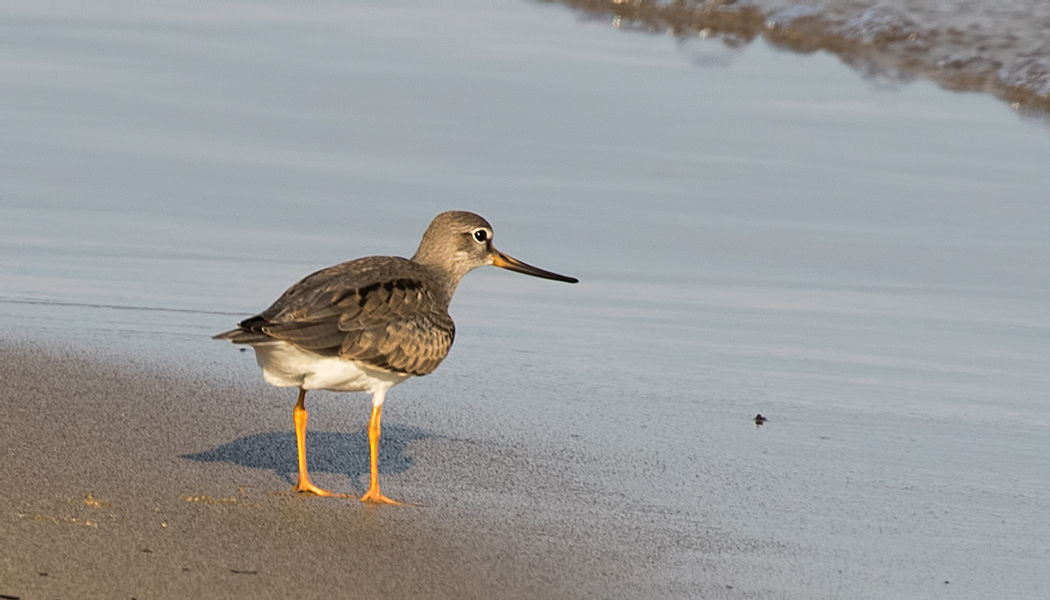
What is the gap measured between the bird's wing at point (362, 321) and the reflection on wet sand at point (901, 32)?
24.9 feet

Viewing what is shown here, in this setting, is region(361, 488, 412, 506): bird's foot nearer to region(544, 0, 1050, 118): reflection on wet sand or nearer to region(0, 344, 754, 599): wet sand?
region(0, 344, 754, 599): wet sand

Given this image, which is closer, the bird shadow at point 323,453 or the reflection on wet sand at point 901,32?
the bird shadow at point 323,453

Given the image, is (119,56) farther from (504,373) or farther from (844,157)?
(504,373)

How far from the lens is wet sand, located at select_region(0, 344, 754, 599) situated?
4219 millimetres

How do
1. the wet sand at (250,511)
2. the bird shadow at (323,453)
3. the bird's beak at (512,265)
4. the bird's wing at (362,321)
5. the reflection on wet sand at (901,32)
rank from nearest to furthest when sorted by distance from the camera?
the wet sand at (250,511), the bird's wing at (362,321), the bird shadow at (323,453), the bird's beak at (512,265), the reflection on wet sand at (901,32)

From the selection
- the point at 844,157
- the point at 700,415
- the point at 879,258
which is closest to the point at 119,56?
the point at 844,157

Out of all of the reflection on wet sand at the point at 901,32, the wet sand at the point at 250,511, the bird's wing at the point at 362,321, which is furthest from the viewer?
the reflection on wet sand at the point at 901,32

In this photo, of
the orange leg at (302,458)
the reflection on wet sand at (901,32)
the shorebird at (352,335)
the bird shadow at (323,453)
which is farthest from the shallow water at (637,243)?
the orange leg at (302,458)

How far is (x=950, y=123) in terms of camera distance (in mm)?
11273

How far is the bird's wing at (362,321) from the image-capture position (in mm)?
4957

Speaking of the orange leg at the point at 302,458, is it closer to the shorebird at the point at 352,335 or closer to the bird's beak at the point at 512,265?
the shorebird at the point at 352,335

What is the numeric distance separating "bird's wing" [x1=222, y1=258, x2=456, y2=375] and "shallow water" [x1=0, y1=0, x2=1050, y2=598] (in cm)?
54

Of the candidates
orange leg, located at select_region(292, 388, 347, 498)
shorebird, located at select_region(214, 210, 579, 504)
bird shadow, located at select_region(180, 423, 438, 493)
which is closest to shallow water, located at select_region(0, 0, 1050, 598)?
bird shadow, located at select_region(180, 423, 438, 493)

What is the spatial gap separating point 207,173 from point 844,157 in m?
3.88
